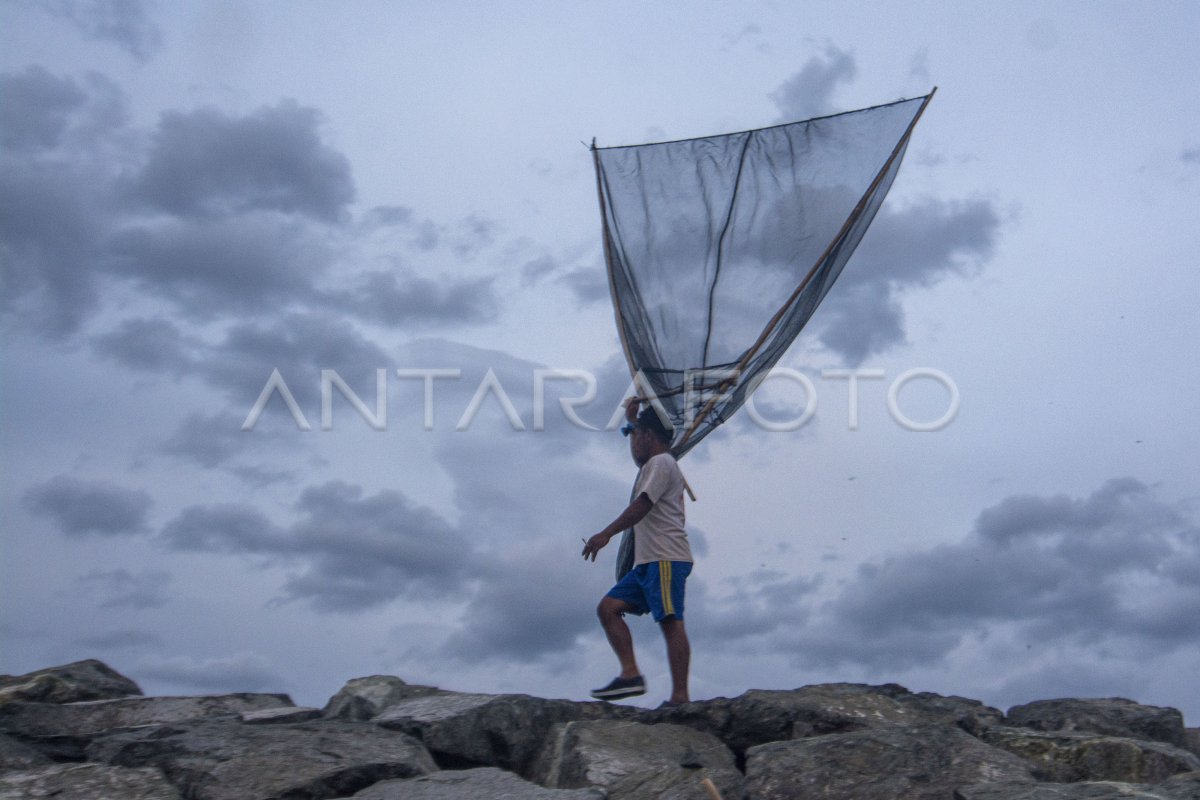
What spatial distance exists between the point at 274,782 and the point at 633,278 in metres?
4.32

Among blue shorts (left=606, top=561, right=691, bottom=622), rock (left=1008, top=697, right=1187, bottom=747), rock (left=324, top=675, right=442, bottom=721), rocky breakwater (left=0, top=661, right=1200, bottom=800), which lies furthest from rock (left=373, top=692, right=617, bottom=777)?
rock (left=1008, top=697, right=1187, bottom=747)

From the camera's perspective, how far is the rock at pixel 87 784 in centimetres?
606

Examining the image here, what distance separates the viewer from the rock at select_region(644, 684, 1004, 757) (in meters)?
7.12

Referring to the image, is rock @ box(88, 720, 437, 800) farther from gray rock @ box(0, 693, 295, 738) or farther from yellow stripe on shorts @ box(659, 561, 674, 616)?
yellow stripe on shorts @ box(659, 561, 674, 616)

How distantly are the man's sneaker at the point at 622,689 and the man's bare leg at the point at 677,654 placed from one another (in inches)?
8.3

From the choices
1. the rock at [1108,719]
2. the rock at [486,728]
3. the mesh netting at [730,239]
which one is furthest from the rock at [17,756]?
the rock at [1108,719]

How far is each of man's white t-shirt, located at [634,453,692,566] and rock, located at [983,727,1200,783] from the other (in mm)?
2324

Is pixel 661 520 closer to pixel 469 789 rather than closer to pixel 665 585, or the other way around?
pixel 665 585

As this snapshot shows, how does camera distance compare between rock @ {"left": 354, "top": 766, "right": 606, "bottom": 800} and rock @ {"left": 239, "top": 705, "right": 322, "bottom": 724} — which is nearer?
rock @ {"left": 354, "top": 766, "right": 606, "bottom": 800}

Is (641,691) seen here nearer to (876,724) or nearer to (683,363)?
(876,724)

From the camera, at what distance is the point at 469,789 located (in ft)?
20.1

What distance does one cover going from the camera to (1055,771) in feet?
22.5

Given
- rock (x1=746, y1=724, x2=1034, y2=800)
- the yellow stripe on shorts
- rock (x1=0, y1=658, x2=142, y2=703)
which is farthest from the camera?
rock (x1=0, y1=658, x2=142, y2=703)

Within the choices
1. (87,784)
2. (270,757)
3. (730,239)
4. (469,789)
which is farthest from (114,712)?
(730,239)
